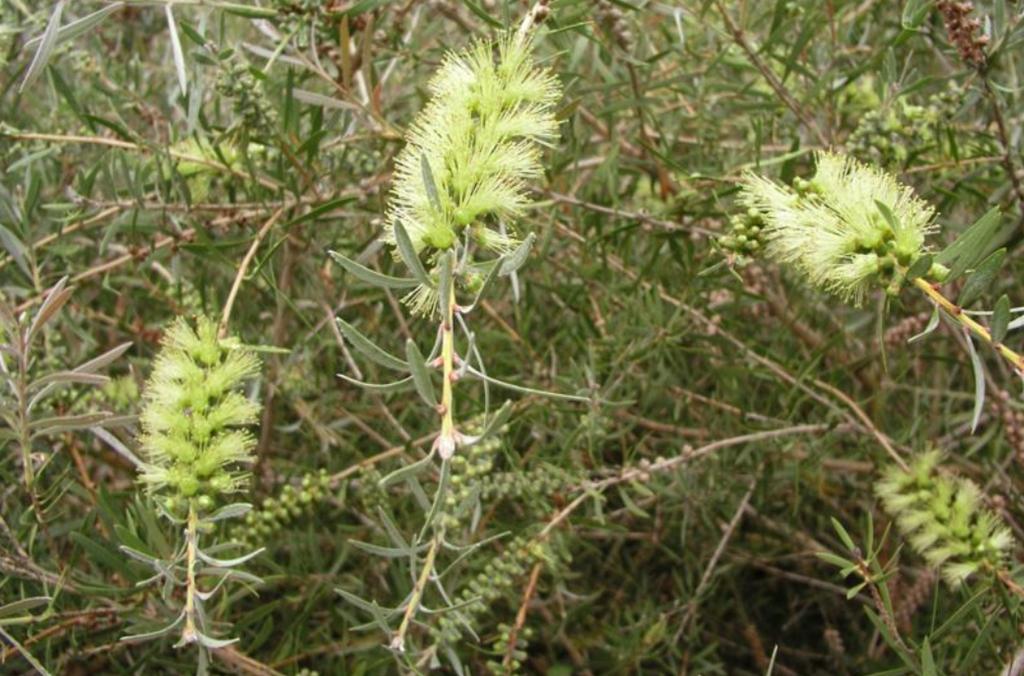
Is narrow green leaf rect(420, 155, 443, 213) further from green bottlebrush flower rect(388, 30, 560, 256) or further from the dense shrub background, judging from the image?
the dense shrub background

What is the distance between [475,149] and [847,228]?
1.18 ft

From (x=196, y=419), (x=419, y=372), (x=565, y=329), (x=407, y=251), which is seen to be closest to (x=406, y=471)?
(x=419, y=372)

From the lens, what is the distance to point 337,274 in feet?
5.58

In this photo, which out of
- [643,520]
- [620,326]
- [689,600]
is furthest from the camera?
[643,520]

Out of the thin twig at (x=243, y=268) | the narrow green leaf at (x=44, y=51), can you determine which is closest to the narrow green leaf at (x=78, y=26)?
the narrow green leaf at (x=44, y=51)

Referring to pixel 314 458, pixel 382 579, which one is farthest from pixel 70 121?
pixel 382 579

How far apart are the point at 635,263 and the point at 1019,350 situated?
2.05 feet

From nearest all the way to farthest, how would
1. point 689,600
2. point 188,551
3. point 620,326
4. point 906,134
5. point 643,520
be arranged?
point 188,551, point 906,134, point 620,326, point 689,600, point 643,520

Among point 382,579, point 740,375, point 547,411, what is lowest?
point 382,579

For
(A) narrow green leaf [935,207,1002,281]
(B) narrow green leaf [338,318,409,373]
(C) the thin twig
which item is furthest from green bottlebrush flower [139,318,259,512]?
(A) narrow green leaf [935,207,1002,281]

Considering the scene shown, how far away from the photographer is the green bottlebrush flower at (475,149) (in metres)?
0.96

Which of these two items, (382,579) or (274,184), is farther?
(382,579)

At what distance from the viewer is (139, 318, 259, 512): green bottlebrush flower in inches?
41.7

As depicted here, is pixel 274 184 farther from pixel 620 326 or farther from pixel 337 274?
pixel 620 326
